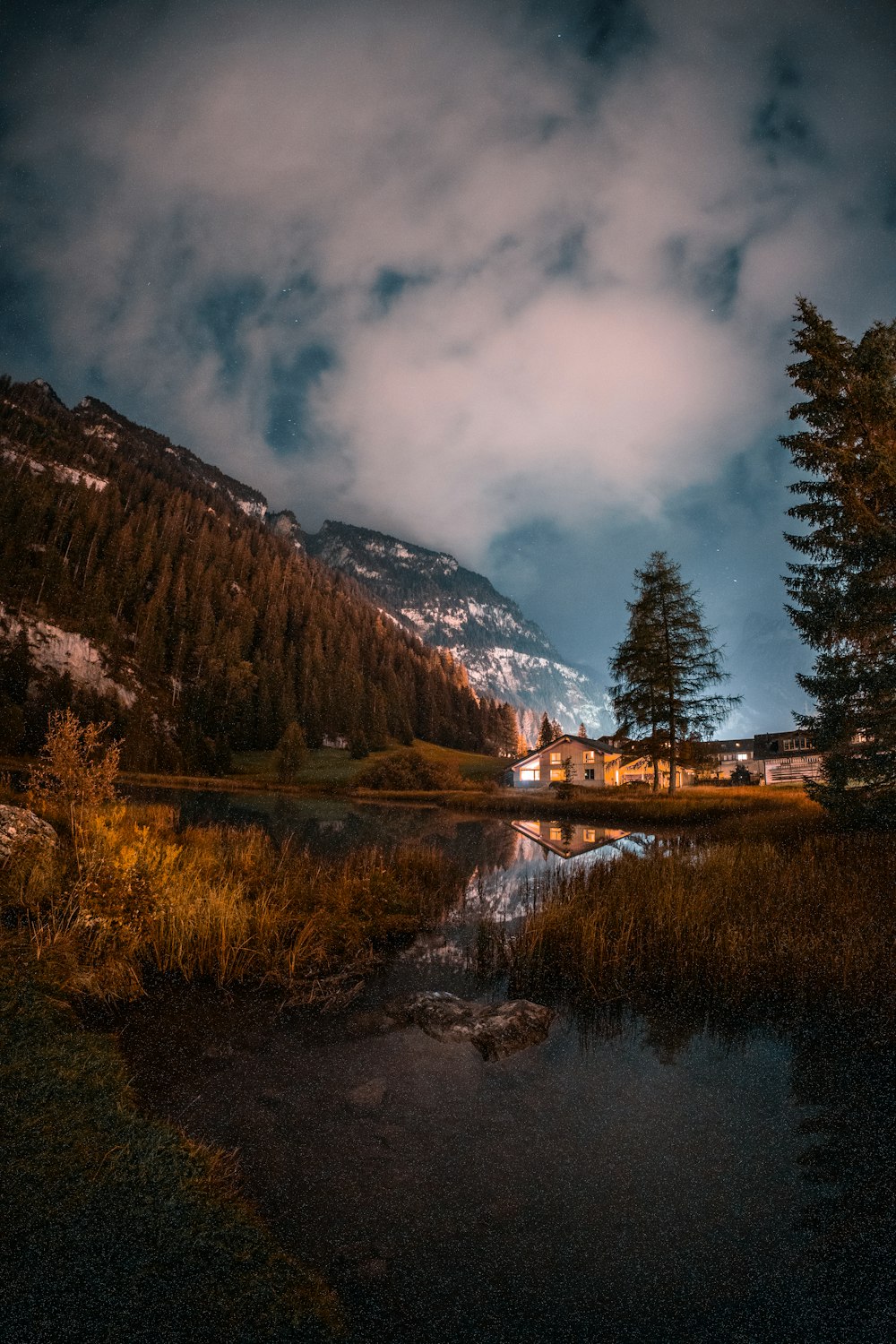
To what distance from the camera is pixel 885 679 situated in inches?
537

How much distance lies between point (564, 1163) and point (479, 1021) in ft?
7.93

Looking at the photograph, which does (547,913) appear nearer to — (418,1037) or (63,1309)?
(418,1037)

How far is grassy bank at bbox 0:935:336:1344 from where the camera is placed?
2410 mm

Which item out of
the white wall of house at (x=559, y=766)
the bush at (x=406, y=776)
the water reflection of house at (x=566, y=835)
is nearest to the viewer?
the water reflection of house at (x=566, y=835)

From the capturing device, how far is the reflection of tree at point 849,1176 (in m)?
2.96

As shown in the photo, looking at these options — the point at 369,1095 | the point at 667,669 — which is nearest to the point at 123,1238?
the point at 369,1095

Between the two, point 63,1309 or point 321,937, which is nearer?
point 63,1309

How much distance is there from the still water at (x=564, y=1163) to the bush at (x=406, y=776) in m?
53.6

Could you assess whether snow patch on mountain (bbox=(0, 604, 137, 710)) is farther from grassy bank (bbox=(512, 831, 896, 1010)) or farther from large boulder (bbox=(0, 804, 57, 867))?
grassy bank (bbox=(512, 831, 896, 1010))

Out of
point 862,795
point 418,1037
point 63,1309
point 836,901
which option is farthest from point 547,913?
point 862,795

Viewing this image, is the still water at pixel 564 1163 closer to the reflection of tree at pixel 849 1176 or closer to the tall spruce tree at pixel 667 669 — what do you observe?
the reflection of tree at pixel 849 1176

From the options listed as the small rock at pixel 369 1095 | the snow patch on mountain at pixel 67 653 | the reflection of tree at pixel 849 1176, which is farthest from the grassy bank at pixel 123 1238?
the snow patch on mountain at pixel 67 653

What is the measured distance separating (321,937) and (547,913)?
3928mm

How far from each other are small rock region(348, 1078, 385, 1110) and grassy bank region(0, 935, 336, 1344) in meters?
1.40
